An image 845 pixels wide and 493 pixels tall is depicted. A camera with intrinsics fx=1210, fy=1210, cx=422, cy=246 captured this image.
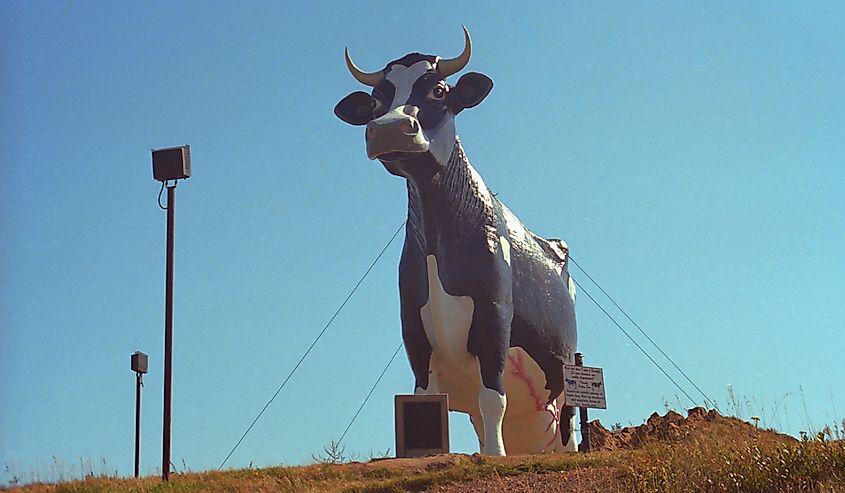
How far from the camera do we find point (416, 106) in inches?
609

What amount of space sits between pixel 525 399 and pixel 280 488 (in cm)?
520

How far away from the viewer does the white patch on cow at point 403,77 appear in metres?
15.6

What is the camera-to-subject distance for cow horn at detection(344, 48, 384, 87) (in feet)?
53.7

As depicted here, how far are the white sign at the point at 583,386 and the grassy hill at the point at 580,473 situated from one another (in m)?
1.36

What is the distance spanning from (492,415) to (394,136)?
12.1 ft

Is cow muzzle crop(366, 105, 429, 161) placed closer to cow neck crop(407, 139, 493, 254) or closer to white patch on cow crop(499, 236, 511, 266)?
cow neck crop(407, 139, 493, 254)

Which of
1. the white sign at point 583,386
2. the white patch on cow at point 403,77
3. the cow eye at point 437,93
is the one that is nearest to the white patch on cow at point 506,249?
the white sign at point 583,386

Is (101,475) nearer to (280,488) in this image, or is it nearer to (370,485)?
(280,488)

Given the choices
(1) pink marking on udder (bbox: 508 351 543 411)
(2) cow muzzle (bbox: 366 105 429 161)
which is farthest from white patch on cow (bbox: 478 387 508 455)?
(2) cow muzzle (bbox: 366 105 429 161)

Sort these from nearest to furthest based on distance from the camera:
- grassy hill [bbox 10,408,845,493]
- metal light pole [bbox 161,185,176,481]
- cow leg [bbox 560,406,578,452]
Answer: grassy hill [bbox 10,408,845,493]
metal light pole [bbox 161,185,176,481]
cow leg [bbox 560,406,578,452]

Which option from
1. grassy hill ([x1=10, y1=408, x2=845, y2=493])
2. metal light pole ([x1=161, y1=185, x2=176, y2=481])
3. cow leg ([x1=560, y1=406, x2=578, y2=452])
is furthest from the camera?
cow leg ([x1=560, y1=406, x2=578, y2=452])

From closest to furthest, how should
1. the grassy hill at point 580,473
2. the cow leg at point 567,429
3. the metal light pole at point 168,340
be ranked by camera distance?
the grassy hill at point 580,473 → the metal light pole at point 168,340 → the cow leg at point 567,429

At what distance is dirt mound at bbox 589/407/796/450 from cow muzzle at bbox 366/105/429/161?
470 centimetres

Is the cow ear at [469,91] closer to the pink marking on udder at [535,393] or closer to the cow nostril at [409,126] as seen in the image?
the cow nostril at [409,126]
